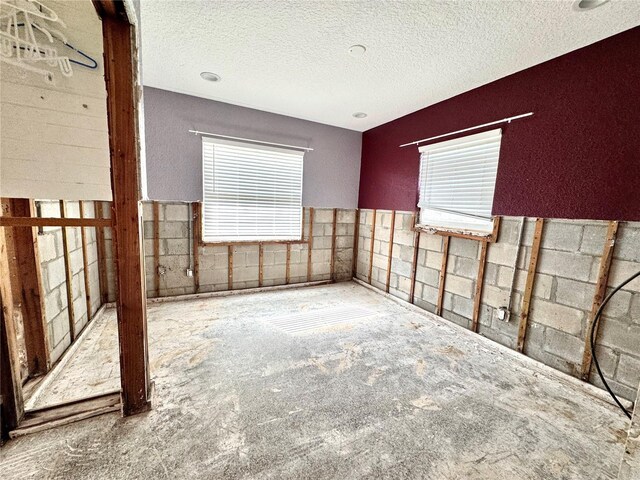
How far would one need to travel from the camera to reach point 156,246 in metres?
3.39

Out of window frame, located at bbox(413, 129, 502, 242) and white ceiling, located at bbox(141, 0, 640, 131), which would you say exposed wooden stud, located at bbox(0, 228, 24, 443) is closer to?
white ceiling, located at bbox(141, 0, 640, 131)

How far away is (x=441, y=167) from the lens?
10.6ft

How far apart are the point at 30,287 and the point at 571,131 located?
164 inches

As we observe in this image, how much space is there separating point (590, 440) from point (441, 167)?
105 inches

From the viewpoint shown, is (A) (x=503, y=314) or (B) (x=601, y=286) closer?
(B) (x=601, y=286)

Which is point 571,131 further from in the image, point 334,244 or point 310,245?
point 310,245

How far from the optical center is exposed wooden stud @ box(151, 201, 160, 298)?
131 inches

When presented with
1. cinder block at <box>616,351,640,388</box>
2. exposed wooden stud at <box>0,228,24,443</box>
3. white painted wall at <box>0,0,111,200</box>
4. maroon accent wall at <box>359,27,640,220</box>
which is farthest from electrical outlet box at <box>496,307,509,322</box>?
exposed wooden stud at <box>0,228,24,443</box>

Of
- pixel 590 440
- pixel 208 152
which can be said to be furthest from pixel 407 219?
pixel 208 152

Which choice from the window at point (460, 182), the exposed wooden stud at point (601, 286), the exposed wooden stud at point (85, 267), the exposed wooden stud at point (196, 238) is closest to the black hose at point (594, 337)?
the exposed wooden stud at point (601, 286)

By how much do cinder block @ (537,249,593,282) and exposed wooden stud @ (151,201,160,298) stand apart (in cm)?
419

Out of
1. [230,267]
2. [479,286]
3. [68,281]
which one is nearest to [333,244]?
[230,267]

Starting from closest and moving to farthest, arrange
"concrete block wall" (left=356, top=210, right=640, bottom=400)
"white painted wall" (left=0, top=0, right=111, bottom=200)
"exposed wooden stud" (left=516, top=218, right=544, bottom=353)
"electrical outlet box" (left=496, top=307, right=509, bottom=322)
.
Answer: "white painted wall" (left=0, top=0, right=111, bottom=200), "concrete block wall" (left=356, top=210, right=640, bottom=400), "exposed wooden stud" (left=516, top=218, right=544, bottom=353), "electrical outlet box" (left=496, top=307, right=509, bottom=322)

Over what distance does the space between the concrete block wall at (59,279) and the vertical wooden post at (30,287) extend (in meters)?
0.08
